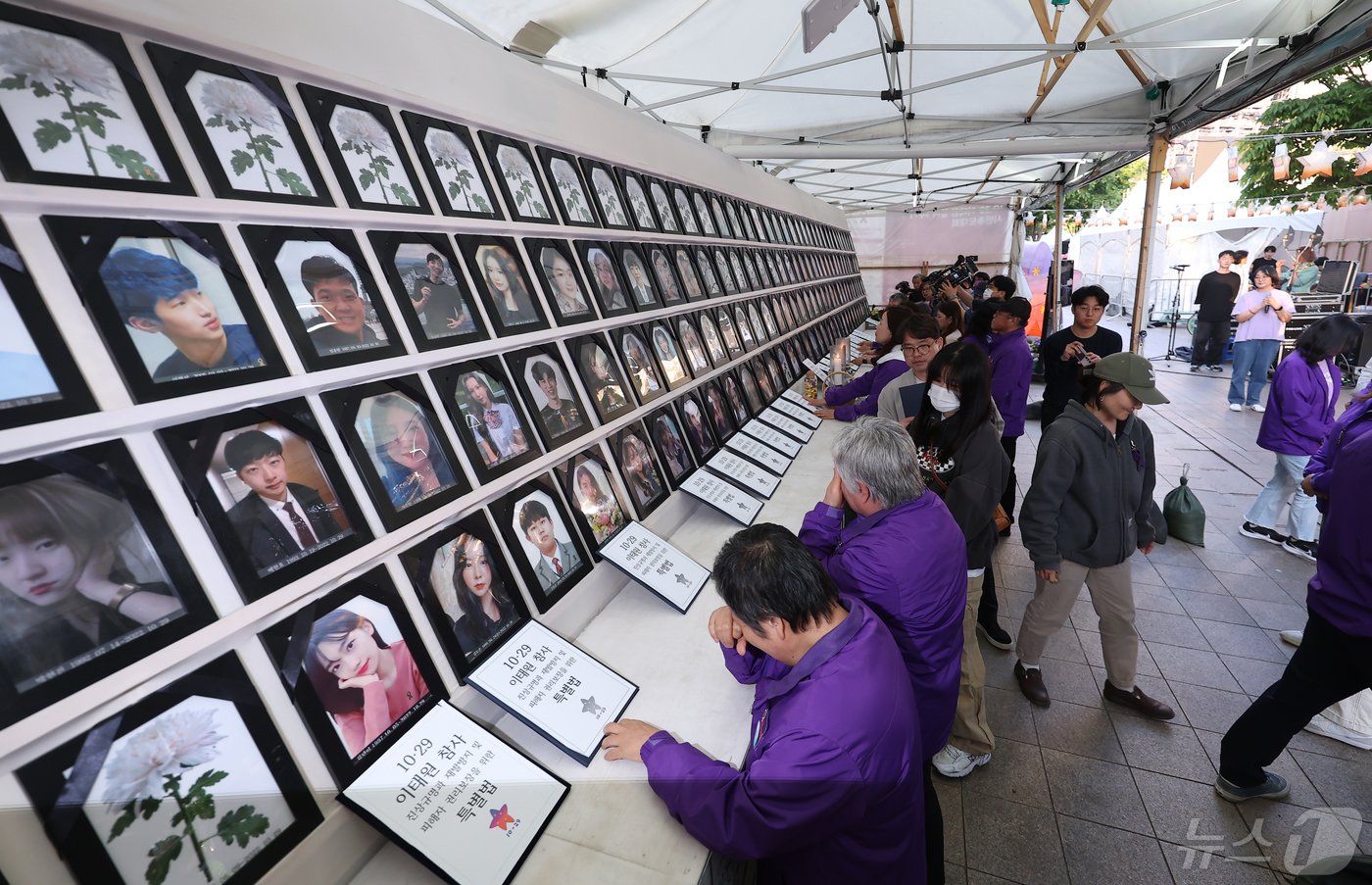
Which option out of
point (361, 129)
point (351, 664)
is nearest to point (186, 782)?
point (351, 664)

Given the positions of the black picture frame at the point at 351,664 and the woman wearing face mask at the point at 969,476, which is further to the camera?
the woman wearing face mask at the point at 969,476

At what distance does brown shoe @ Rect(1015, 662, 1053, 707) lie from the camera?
2863mm

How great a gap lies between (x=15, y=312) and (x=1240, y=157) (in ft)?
64.3

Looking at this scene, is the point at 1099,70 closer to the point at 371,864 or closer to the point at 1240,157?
the point at 371,864

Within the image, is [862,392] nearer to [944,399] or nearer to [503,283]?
[944,399]

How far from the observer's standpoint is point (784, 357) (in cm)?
461

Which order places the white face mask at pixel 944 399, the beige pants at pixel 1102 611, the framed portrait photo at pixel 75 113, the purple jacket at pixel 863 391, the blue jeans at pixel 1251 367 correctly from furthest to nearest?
the blue jeans at pixel 1251 367, the purple jacket at pixel 863 391, the beige pants at pixel 1102 611, the white face mask at pixel 944 399, the framed portrait photo at pixel 75 113

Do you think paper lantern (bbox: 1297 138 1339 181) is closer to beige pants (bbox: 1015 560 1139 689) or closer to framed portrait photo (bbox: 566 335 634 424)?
beige pants (bbox: 1015 560 1139 689)

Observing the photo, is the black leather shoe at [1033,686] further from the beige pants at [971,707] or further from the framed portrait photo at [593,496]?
the framed portrait photo at [593,496]

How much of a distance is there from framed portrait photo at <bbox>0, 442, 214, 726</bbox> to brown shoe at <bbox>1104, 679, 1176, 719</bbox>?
141 inches

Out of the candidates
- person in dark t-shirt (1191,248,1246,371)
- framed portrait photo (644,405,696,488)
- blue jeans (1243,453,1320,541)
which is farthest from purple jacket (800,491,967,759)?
person in dark t-shirt (1191,248,1246,371)

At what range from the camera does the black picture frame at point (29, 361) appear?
868 mm

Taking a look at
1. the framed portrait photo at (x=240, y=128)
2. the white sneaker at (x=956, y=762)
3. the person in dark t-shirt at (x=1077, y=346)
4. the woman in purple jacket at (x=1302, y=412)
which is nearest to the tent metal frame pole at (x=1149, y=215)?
the person in dark t-shirt at (x=1077, y=346)

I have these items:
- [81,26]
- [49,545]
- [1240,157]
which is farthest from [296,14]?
[1240,157]
